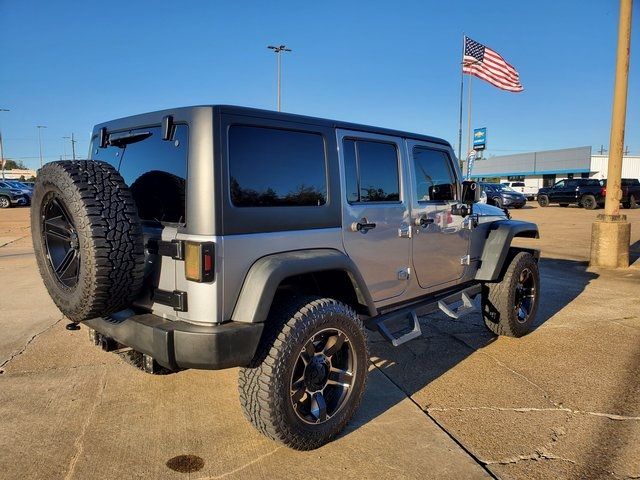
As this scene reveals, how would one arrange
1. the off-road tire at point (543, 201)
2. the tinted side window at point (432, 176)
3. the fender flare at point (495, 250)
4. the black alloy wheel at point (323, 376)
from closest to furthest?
1. the black alloy wheel at point (323, 376)
2. the tinted side window at point (432, 176)
3. the fender flare at point (495, 250)
4. the off-road tire at point (543, 201)

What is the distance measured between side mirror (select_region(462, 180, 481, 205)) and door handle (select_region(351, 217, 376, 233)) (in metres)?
1.35

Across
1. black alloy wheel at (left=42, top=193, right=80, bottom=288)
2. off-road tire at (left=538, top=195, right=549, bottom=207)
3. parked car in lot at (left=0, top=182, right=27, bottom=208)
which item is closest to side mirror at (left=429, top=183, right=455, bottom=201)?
black alloy wheel at (left=42, top=193, right=80, bottom=288)

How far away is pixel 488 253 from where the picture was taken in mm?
4707

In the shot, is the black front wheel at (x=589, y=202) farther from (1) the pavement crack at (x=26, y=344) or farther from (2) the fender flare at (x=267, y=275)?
(2) the fender flare at (x=267, y=275)

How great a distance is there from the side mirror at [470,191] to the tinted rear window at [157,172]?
8.58 ft

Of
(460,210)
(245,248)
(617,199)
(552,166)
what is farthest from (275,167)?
(552,166)

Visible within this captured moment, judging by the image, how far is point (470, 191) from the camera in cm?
421

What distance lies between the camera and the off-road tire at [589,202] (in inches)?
1057

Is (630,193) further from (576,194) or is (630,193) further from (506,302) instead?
(506,302)

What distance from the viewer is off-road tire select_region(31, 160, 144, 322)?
2410 millimetres

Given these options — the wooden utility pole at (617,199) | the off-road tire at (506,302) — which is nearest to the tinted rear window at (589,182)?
the wooden utility pole at (617,199)

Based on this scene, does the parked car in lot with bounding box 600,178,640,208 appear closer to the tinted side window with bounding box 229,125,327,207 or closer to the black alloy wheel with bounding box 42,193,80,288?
the tinted side window with bounding box 229,125,327,207

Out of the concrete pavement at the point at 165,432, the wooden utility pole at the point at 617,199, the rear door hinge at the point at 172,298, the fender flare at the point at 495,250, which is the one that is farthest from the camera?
the wooden utility pole at the point at 617,199

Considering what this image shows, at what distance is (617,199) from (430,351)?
6583mm
